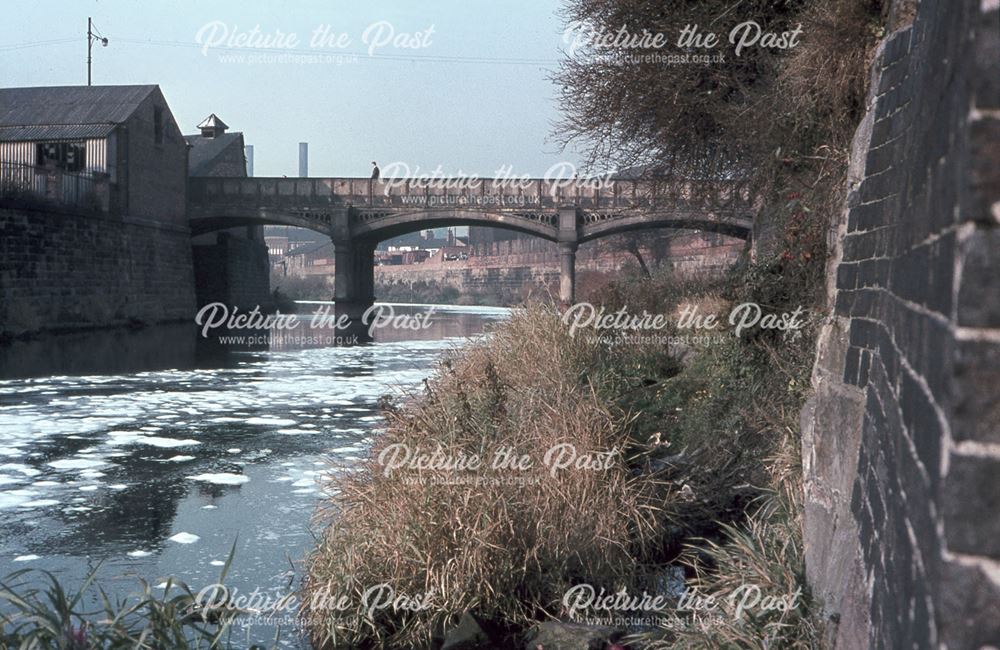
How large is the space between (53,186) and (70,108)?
26.9ft

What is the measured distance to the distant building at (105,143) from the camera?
3266 centimetres

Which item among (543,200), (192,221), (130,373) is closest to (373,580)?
(130,373)

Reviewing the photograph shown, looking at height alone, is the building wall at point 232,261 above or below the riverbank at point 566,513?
above

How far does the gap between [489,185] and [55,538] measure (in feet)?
105

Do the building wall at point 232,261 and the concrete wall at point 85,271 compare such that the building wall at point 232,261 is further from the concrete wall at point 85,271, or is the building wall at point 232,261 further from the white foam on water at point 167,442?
the white foam on water at point 167,442

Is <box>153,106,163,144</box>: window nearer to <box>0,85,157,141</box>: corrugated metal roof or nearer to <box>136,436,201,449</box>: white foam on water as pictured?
<box>0,85,157,141</box>: corrugated metal roof

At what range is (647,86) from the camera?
45.6 feet

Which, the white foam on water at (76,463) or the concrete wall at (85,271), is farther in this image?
the concrete wall at (85,271)

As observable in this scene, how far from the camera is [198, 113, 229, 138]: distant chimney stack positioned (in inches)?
1913

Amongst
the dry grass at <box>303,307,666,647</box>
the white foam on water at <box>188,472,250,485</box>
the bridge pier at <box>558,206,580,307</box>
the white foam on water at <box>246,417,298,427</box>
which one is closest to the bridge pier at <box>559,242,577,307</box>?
the bridge pier at <box>558,206,580,307</box>

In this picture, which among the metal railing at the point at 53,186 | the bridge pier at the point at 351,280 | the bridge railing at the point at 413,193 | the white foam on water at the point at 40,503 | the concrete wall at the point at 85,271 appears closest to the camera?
the white foam on water at the point at 40,503

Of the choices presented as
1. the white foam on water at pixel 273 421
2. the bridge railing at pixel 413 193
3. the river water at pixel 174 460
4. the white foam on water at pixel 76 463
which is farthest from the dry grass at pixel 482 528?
the bridge railing at pixel 413 193

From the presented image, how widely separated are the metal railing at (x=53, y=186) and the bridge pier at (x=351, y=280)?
9473 mm

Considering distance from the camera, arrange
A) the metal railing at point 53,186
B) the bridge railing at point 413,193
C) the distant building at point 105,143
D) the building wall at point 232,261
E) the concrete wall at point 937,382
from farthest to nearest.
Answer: the building wall at point 232,261
the bridge railing at point 413,193
the distant building at point 105,143
the metal railing at point 53,186
the concrete wall at point 937,382
